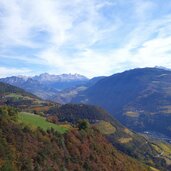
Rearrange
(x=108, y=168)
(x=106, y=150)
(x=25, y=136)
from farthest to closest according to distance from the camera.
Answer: (x=106, y=150) → (x=108, y=168) → (x=25, y=136)

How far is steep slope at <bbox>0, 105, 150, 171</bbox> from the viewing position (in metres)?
67.8

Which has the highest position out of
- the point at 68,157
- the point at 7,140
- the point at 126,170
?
the point at 7,140

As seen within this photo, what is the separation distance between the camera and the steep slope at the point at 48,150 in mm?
67812

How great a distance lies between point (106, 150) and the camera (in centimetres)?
11231

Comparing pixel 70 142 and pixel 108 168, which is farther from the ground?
pixel 70 142

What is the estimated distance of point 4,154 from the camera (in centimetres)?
6519

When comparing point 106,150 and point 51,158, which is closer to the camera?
point 51,158

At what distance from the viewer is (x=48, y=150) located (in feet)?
260

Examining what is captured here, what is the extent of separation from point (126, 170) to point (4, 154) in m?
55.2

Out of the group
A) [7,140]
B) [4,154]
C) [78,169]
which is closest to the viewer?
[4,154]

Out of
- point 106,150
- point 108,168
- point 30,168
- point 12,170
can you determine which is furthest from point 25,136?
point 106,150

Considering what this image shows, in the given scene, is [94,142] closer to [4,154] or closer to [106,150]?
[106,150]

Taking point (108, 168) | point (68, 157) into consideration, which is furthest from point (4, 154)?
point (108, 168)

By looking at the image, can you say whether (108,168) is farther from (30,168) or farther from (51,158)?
(30,168)
